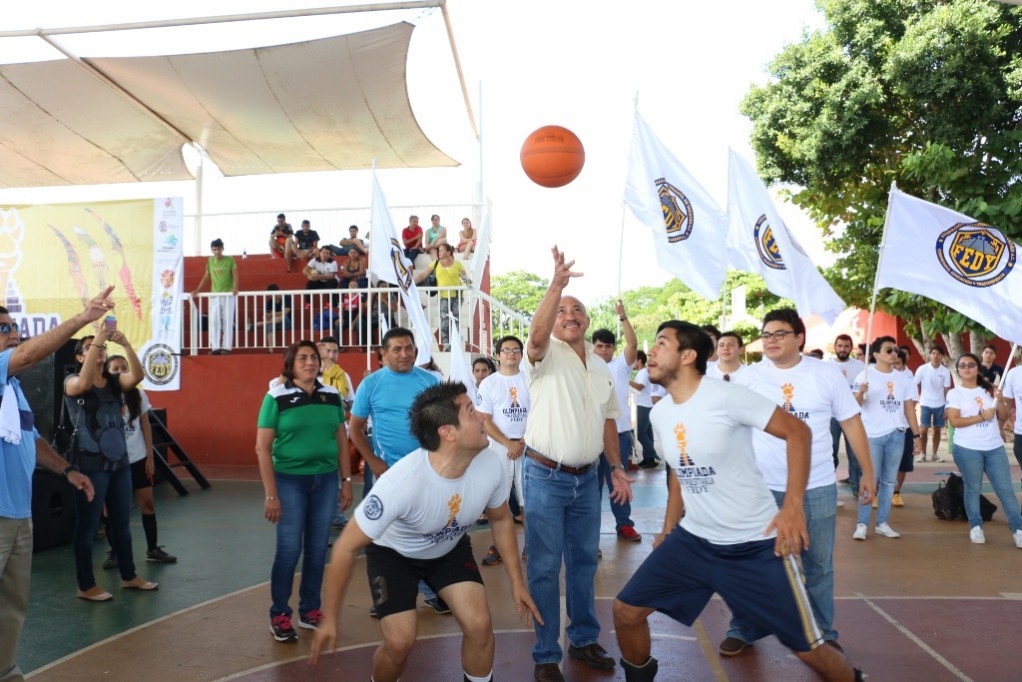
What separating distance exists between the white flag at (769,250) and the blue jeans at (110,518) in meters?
5.89

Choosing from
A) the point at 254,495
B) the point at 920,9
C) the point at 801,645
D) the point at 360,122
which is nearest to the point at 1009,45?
the point at 920,9

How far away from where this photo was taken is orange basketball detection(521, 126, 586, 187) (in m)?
8.10

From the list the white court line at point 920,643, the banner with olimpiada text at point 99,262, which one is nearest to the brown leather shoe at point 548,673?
the white court line at point 920,643

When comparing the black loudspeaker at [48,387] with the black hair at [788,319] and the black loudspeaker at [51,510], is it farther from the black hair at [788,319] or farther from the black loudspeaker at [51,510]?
the black hair at [788,319]

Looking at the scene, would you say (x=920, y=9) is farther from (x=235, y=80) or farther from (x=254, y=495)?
(x=254, y=495)

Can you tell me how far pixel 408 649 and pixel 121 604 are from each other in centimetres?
351

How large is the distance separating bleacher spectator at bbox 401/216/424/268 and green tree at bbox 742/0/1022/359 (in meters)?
8.97

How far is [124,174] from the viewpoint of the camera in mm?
20359

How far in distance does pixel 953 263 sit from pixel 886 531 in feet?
8.64

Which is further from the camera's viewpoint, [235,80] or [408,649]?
[235,80]

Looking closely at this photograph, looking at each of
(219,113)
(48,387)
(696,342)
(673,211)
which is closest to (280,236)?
(219,113)

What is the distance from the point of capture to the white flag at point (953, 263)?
770 centimetres

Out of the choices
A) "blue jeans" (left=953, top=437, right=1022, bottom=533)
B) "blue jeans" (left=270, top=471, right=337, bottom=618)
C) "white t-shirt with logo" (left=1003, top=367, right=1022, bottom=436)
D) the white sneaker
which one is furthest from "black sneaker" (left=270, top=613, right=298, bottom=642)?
"white t-shirt with logo" (left=1003, top=367, right=1022, bottom=436)

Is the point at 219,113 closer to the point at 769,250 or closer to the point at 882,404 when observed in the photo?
the point at 769,250
